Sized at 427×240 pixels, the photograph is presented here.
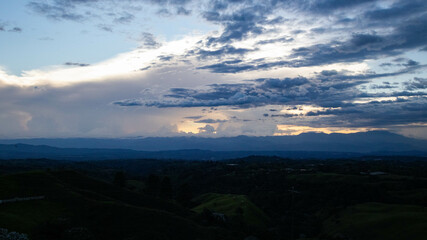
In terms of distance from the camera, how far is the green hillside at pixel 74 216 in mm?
49906

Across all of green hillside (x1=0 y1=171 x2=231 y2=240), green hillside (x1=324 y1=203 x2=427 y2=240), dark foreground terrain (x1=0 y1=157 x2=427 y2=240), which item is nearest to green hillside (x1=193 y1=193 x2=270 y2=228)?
dark foreground terrain (x1=0 y1=157 x2=427 y2=240)

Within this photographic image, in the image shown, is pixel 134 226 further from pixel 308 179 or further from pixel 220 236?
pixel 308 179

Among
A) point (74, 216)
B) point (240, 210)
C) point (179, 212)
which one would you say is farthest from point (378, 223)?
point (74, 216)

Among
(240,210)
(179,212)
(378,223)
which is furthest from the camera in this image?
(240,210)

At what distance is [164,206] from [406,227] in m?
61.0

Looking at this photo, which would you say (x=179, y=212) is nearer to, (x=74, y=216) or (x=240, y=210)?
(x=240, y=210)

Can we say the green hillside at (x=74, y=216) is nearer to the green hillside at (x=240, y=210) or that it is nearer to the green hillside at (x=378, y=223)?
the green hillside at (x=240, y=210)

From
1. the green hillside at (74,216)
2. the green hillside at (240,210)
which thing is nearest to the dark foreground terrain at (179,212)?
the green hillside at (74,216)

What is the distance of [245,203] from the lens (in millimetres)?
113000

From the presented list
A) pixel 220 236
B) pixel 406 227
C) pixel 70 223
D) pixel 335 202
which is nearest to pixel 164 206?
pixel 220 236

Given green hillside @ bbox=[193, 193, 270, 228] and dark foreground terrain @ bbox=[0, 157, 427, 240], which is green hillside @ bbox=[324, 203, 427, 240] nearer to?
dark foreground terrain @ bbox=[0, 157, 427, 240]

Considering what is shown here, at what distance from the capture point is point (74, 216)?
57562mm

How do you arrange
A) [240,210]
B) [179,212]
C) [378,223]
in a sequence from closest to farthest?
1. [179,212]
2. [378,223]
3. [240,210]

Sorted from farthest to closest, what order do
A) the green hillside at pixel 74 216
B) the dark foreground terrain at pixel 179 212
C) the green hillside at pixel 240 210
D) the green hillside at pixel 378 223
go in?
the green hillside at pixel 240 210 < the green hillside at pixel 378 223 < the dark foreground terrain at pixel 179 212 < the green hillside at pixel 74 216
